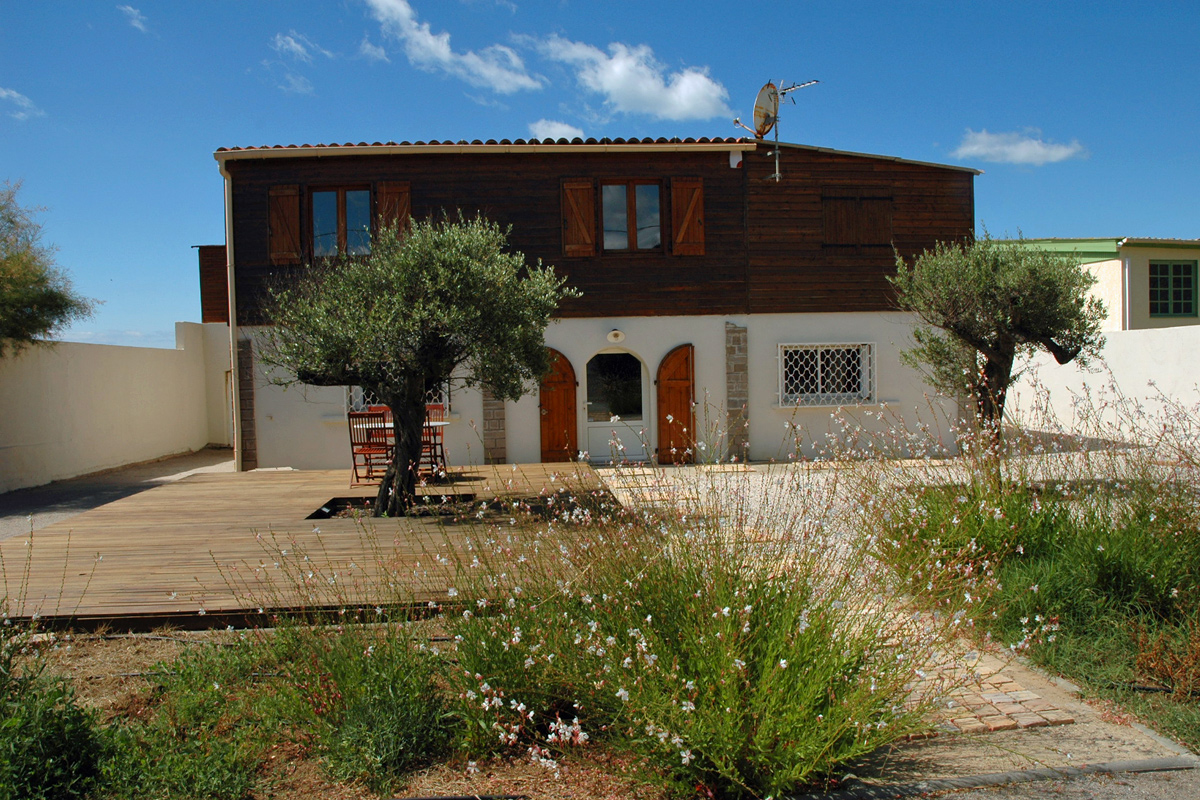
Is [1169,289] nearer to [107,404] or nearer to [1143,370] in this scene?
[1143,370]

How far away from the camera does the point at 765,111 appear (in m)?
12.3

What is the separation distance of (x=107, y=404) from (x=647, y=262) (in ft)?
30.3

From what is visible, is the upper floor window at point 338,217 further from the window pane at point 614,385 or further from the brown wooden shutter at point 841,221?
the brown wooden shutter at point 841,221

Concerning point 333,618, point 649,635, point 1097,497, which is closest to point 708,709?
point 649,635

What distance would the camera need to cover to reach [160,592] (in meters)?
4.72

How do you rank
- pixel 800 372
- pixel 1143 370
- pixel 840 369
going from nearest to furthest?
1. pixel 800 372
2. pixel 840 369
3. pixel 1143 370

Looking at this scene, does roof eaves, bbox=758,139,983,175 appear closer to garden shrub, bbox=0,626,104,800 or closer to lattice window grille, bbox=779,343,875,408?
lattice window grille, bbox=779,343,875,408

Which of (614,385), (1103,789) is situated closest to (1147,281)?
(614,385)

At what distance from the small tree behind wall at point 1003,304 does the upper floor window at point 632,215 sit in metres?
4.41

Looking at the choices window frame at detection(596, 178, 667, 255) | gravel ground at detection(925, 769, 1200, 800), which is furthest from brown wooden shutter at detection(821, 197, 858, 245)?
gravel ground at detection(925, 769, 1200, 800)

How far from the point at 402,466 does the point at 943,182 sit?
993 cm

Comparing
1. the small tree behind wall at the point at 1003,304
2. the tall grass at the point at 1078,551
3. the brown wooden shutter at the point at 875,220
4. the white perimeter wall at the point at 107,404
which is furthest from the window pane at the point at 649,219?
the white perimeter wall at the point at 107,404

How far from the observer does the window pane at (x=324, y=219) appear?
11867 mm

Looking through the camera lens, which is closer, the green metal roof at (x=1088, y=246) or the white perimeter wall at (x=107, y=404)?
the white perimeter wall at (x=107, y=404)
